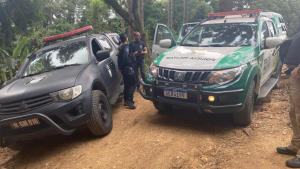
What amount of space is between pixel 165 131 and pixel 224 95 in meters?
1.17

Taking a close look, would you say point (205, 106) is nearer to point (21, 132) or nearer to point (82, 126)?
point (82, 126)

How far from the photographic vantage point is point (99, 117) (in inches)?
143

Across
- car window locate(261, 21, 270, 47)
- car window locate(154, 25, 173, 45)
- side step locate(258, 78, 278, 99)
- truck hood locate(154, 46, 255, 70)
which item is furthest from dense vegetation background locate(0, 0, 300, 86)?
truck hood locate(154, 46, 255, 70)

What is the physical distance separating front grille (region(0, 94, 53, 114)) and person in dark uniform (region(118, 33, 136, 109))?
80.1 inches

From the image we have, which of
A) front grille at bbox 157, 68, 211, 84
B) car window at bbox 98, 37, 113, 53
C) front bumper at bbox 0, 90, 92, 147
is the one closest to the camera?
front bumper at bbox 0, 90, 92, 147

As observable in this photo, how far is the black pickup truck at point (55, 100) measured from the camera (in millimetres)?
3135

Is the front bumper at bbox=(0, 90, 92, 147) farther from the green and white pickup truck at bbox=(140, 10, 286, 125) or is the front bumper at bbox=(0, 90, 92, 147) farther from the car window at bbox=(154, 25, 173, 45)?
the car window at bbox=(154, 25, 173, 45)

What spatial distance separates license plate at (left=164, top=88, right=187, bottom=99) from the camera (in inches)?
138

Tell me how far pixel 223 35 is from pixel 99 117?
2844mm

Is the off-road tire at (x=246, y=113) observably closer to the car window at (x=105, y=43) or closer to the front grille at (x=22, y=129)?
the front grille at (x=22, y=129)

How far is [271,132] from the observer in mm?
→ 3570

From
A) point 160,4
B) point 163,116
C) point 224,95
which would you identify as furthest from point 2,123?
point 160,4

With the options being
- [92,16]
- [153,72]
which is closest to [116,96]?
[153,72]

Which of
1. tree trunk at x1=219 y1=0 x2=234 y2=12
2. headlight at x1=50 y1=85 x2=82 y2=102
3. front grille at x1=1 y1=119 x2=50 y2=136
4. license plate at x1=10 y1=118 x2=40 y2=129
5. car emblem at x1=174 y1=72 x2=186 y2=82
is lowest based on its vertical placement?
front grille at x1=1 y1=119 x2=50 y2=136
